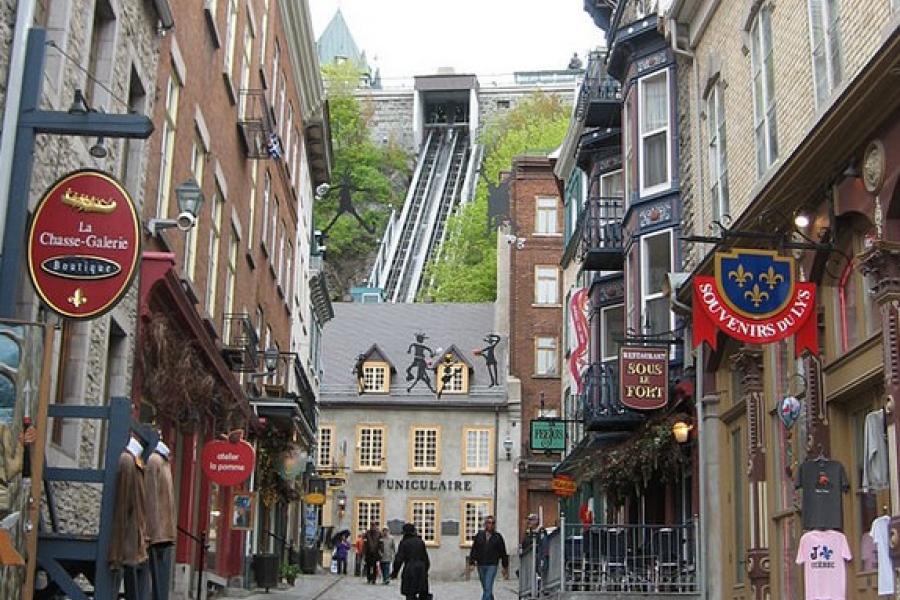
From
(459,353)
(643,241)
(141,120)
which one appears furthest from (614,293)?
(459,353)

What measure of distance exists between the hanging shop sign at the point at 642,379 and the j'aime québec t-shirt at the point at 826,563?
7481mm

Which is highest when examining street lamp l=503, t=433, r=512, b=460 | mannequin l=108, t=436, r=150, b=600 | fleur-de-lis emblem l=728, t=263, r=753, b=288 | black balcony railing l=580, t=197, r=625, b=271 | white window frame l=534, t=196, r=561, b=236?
white window frame l=534, t=196, r=561, b=236

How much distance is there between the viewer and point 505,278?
52312 millimetres

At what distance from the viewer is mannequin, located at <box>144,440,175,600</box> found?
1148 cm

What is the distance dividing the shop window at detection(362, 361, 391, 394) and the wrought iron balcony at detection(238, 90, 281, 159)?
83.2ft

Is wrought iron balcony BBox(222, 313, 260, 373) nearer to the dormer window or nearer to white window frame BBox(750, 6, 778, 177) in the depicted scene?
white window frame BBox(750, 6, 778, 177)

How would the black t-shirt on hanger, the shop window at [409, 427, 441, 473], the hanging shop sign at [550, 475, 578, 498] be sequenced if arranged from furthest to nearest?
the shop window at [409, 427, 441, 473], the hanging shop sign at [550, 475, 578, 498], the black t-shirt on hanger

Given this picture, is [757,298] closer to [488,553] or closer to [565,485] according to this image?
[488,553]

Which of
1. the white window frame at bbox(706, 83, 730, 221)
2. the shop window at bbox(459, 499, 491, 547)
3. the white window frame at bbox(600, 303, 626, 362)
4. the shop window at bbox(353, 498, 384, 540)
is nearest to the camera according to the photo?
the white window frame at bbox(706, 83, 730, 221)

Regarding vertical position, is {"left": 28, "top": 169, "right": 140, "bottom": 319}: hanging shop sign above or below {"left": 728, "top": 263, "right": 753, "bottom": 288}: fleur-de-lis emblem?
below

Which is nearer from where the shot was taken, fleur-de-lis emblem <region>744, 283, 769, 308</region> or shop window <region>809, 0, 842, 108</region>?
fleur-de-lis emblem <region>744, 283, 769, 308</region>

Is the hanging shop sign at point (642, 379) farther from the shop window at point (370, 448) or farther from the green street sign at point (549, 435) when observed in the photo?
the shop window at point (370, 448)

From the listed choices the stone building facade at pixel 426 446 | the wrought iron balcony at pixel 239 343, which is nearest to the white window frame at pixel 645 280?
the wrought iron balcony at pixel 239 343

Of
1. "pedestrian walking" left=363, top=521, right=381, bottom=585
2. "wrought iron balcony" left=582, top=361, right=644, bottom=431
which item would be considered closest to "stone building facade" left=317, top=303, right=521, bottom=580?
"pedestrian walking" left=363, top=521, right=381, bottom=585
